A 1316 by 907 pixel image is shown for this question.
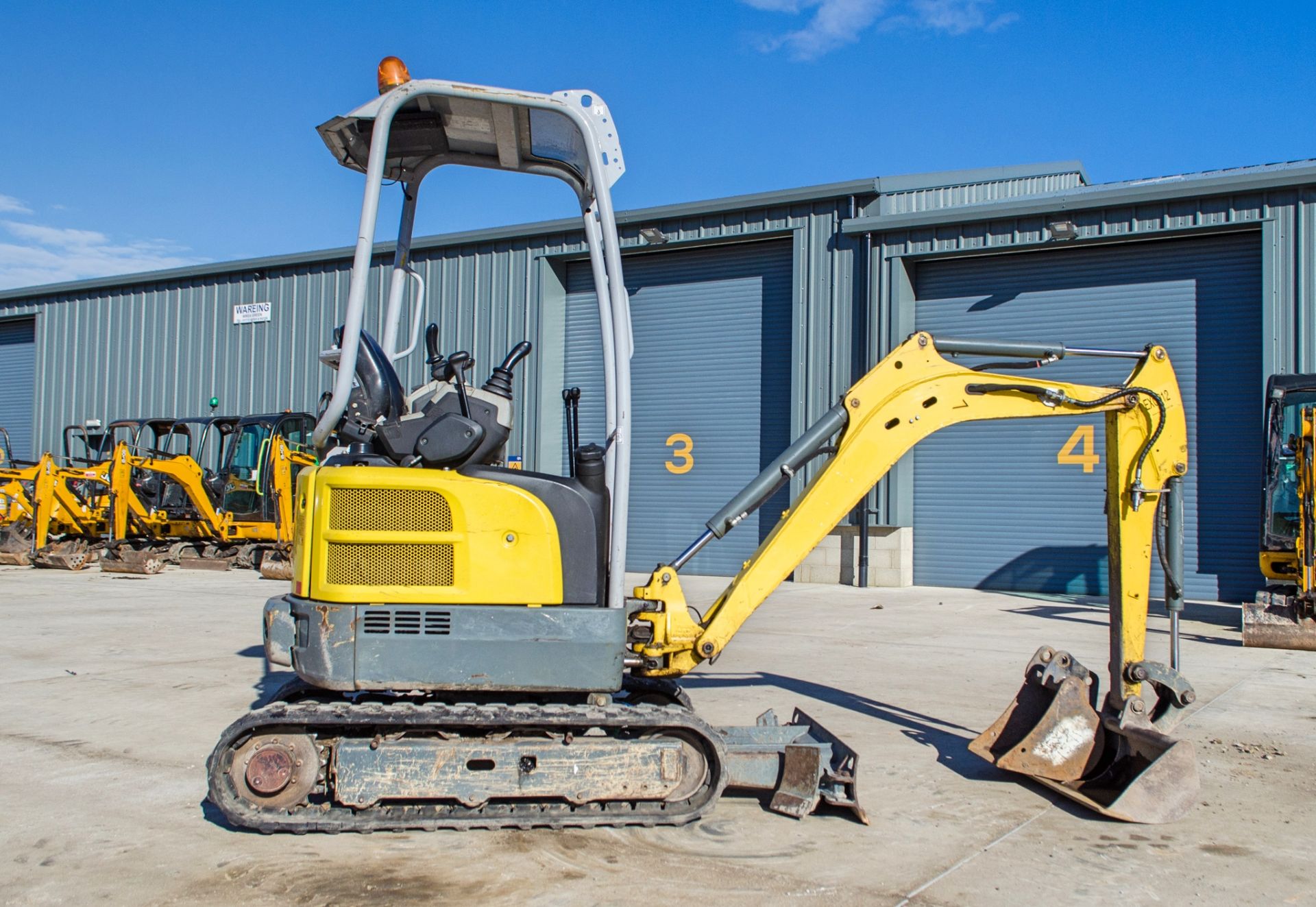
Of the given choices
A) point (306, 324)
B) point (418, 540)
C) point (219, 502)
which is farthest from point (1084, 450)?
point (306, 324)

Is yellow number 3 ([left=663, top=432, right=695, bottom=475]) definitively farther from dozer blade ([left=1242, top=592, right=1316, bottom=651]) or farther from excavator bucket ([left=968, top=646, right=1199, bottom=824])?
excavator bucket ([left=968, top=646, right=1199, bottom=824])

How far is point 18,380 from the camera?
28719 mm

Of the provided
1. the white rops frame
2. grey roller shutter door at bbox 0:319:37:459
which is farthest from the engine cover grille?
grey roller shutter door at bbox 0:319:37:459

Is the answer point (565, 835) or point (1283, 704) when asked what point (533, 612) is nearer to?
point (565, 835)

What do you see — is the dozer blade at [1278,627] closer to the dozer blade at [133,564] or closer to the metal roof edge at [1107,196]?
the metal roof edge at [1107,196]

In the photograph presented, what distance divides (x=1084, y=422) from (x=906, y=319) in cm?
318

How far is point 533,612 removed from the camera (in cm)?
457

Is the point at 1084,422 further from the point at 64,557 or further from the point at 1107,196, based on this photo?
the point at 64,557

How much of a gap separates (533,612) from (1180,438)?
3.37m

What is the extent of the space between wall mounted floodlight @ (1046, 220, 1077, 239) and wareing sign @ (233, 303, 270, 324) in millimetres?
16384

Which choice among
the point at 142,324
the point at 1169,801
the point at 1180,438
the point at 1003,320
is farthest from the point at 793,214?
the point at 142,324

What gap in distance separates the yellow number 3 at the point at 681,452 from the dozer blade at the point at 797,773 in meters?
14.7

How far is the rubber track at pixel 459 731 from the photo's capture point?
4430 millimetres

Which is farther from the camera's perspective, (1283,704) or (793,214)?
(793,214)
